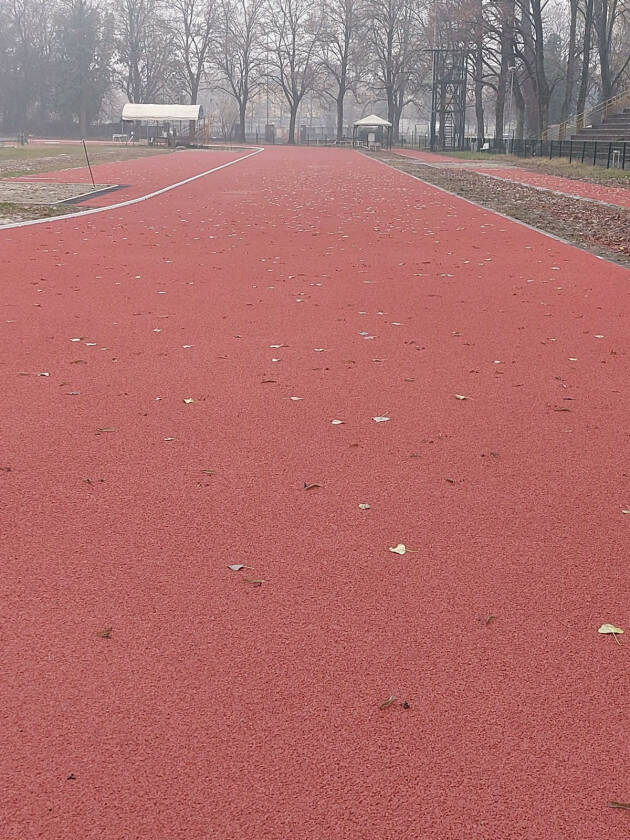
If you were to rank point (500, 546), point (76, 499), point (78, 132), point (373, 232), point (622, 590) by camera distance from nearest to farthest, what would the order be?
point (622, 590), point (500, 546), point (76, 499), point (373, 232), point (78, 132)

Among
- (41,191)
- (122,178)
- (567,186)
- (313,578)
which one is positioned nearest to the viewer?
(313,578)

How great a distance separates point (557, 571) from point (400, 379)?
2.97 metres

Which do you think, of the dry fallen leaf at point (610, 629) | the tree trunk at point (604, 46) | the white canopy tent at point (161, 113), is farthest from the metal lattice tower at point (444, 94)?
the dry fallen leaf at point (610, 629)

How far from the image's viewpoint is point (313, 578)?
11.9ft

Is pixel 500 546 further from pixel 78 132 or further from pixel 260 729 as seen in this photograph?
pixel 78 132

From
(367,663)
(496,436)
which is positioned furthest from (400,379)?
(367,663)

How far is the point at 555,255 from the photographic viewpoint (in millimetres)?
12648

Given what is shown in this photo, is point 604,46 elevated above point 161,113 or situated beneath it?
elevated above

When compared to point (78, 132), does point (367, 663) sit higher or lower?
lower

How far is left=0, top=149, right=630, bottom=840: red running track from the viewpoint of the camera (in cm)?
248

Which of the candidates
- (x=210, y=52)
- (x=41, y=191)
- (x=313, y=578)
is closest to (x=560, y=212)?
(x=41, y=191)

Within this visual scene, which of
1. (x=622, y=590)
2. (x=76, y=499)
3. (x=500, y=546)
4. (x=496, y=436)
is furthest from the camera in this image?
(x=496, y=436)

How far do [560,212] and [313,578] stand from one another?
16.9 metres

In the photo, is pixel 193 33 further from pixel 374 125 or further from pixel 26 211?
pixel 26 211
